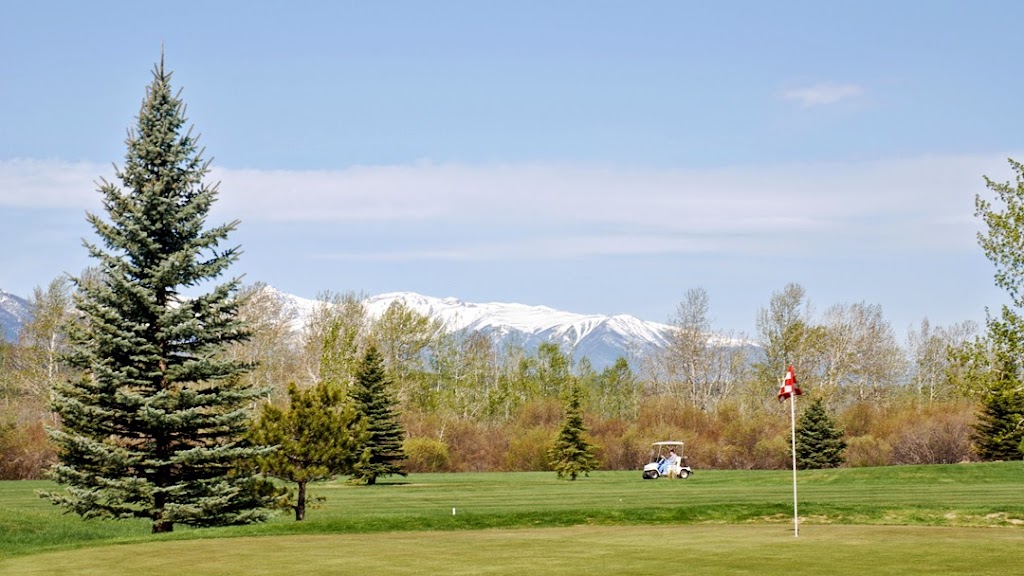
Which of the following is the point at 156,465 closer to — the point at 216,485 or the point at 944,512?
the point at 216,485

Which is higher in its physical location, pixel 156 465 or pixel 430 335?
pixel 430 335

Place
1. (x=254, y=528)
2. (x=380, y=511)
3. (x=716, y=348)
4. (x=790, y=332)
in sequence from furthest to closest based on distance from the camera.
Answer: (x=716, y=348) → (x=790, y=332) → (x=380, y=511) → (x=254, y=528)

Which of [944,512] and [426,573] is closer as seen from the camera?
[426,573]

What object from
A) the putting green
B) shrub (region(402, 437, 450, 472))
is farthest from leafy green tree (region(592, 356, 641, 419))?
the putting green

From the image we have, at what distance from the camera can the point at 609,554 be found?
16.6 meters

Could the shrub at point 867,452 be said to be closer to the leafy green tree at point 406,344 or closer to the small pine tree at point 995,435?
the small pine tree at point 995,435

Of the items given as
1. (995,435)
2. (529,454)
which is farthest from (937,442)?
(529,454)

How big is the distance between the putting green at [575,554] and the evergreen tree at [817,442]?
44833mm

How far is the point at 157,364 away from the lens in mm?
27016

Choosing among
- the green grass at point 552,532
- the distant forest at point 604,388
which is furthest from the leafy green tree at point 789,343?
the green grass at point 552,532

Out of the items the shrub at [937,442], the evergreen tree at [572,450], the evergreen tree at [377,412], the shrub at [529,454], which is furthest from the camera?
the shrub at [529,454]

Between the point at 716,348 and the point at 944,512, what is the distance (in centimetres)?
7697

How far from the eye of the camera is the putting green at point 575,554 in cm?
1477

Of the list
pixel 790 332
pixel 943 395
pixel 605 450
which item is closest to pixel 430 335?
pixel 605 450
